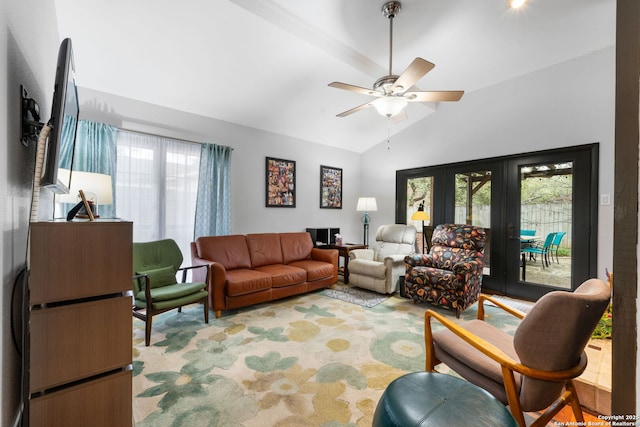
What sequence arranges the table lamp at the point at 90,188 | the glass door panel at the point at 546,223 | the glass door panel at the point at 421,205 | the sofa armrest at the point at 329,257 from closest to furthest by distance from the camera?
the table lamp at the point at 90,188, the glass door panel at the point at 546,223, the sofa armrest at the point at 329,257, the glass door panel at the point at 421,205

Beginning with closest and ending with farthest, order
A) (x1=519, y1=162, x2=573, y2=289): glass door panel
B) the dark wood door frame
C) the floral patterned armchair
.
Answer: the dark wood door frame, the floral patterned armchair, (x1=519, y1=162, x2=573, y2=289): glass door panel

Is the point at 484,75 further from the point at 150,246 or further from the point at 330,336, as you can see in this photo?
the point at 150,246

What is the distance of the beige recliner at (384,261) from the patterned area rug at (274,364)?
0.58m

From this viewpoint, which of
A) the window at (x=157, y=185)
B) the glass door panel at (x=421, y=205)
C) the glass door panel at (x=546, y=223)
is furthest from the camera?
the glass door panel at (x=421, y=205)

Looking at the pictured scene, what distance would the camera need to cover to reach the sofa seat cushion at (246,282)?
9.78 ft

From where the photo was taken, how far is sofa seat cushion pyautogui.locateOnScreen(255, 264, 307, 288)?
338 centimetres

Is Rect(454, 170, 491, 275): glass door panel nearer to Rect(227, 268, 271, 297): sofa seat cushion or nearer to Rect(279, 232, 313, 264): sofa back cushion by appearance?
Rect(279, 232, 313, 264): sofa back cushion

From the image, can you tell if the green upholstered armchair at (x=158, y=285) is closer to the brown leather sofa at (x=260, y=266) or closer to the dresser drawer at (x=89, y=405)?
the brown leather sofa at (x=260, y=266)

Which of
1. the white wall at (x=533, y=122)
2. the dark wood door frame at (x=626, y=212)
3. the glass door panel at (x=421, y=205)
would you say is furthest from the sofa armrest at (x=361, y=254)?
the dark wood door frame at (x=626, y=212)

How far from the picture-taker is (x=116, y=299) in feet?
4.20

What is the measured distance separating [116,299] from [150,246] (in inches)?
73.0

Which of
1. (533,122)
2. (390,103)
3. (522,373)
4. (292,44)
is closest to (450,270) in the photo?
(390,103)

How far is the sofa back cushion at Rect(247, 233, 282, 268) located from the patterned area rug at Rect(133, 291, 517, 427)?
737mm

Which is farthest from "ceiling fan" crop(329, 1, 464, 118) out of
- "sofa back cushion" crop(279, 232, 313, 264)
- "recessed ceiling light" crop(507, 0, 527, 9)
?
"sofa back cushion" crop(279, 232, 313, 264)
